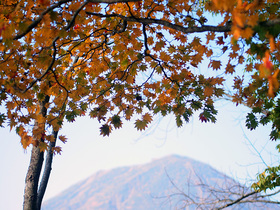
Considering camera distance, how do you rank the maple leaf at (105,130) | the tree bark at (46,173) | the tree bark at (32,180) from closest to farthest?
the maple leaf at (105,130) → the tree bark at (32,180) → the tree bark at (46,173)

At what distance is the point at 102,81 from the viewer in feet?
18.5

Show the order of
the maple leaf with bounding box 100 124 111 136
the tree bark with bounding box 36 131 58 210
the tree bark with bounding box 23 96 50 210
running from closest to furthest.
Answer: the maple leaf with bounding box 100 124 111 136, the tree bark with bounding box 23 96 50 210, the tree bark with bounding box 36 131 58 210

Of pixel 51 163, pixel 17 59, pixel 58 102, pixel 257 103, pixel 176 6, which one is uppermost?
pixel 176 6

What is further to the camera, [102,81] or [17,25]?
[102,81]

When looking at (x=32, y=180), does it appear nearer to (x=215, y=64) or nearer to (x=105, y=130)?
(x=105, y=130)

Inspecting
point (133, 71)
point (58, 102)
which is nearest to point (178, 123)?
point (133, 71)

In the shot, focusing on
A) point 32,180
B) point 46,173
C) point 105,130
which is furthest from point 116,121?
point 46,173

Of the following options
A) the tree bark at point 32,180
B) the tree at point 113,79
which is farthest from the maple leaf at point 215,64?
the tree bark at point 32,180

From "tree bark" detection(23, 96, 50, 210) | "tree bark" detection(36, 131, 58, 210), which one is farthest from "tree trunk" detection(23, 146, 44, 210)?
"tree bark" detection(36, 131, 58, 210)

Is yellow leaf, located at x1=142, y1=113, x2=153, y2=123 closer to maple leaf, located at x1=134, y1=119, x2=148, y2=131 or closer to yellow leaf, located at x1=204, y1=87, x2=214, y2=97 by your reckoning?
maple leaf, located at x1=134, y1=119, x2=148, y2=131

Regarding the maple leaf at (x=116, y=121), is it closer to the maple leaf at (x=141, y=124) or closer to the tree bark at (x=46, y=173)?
the maple leaf at (x=141, y=124)

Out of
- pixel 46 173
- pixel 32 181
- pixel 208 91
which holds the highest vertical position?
pixel 208 91

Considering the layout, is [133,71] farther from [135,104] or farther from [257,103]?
[257,103]

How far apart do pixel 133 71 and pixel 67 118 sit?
4.90 feet
